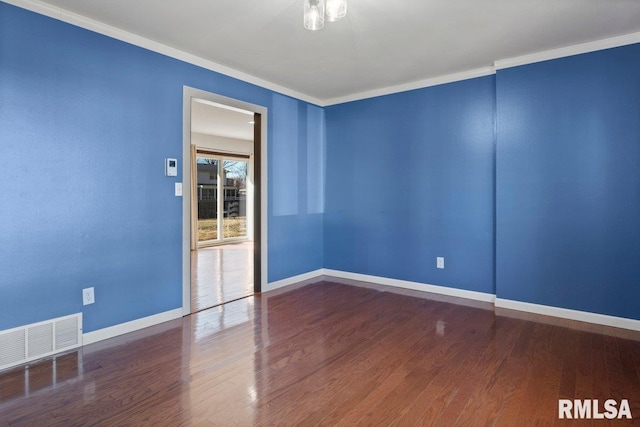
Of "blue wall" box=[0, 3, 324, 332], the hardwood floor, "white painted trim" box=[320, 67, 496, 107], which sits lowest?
the hardwood floor

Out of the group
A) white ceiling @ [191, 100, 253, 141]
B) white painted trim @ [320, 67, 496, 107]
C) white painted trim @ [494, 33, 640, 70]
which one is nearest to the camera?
white painted trim @ [494, 33, 640, 70]

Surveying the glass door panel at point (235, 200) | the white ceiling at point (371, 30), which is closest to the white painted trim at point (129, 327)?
the white ceiling at point (371, 30)

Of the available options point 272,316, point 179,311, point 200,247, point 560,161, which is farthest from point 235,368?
point 200,247

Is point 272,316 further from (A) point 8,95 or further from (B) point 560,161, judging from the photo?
(B) point 560,161

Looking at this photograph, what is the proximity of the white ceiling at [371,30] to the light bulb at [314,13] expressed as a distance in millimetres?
316

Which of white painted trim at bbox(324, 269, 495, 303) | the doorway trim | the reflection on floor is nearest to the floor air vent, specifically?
the doorway trim

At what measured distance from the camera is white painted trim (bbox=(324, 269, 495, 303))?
12.7ft

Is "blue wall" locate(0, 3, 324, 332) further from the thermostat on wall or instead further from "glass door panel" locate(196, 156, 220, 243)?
"glass door panel" locate(196, 156, 220, 243)

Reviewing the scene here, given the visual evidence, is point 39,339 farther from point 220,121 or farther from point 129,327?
point 220,121

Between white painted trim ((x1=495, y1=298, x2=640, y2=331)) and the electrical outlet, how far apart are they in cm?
377

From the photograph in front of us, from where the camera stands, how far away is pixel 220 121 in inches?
248

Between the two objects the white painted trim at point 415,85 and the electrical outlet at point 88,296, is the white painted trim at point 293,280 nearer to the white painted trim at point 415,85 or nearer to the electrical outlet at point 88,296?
the electrical outlet at point 88,296

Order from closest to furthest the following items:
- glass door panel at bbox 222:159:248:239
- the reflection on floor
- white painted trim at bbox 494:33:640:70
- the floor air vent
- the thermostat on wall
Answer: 1. the floor air vent
2. white painted trim at bbox 494:33:640:70
3. the thermostat on wall
4. the reflection on floor
5. glass door panel at bbox 222:159:248:239

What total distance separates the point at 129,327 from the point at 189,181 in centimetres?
139
